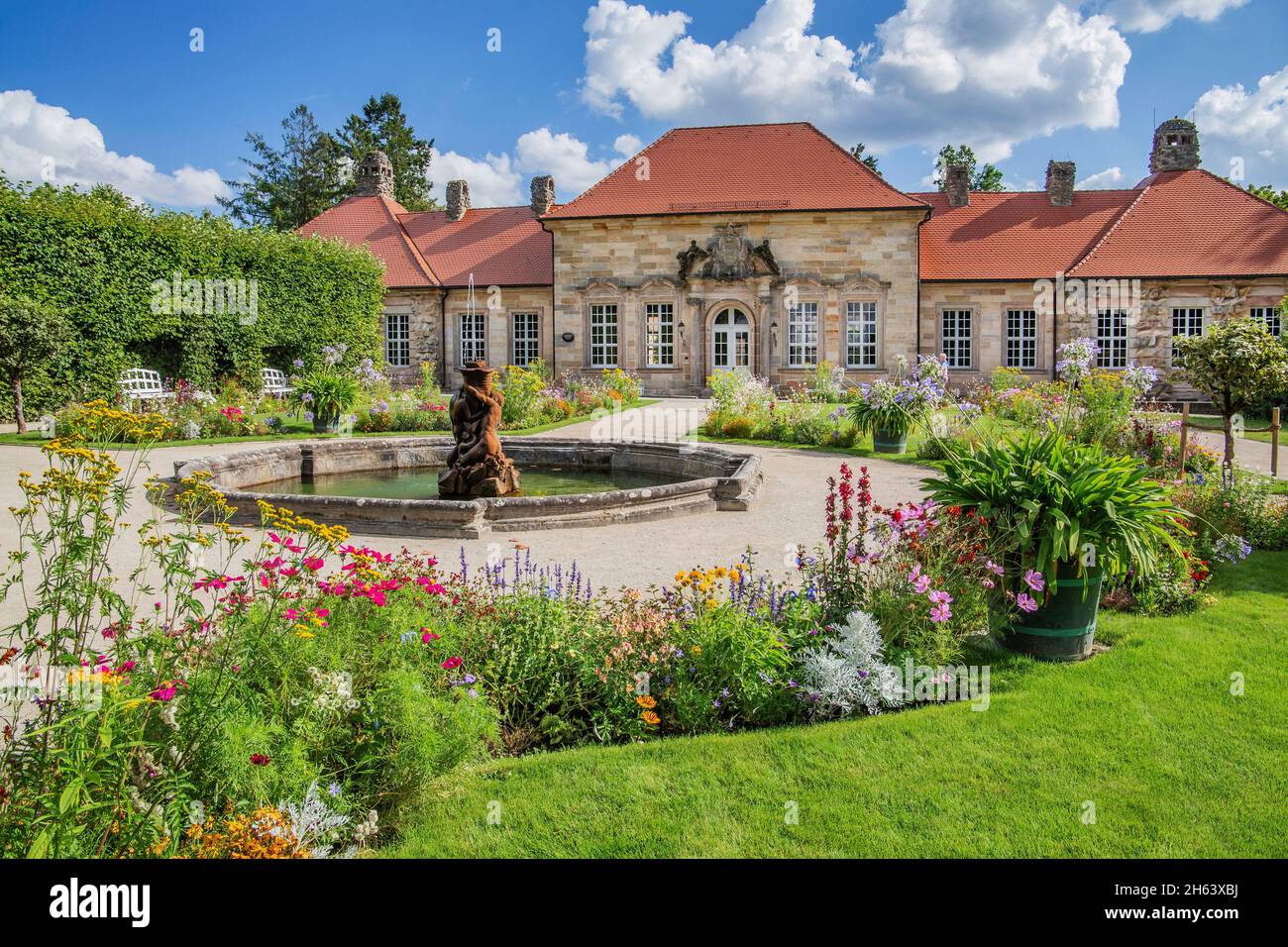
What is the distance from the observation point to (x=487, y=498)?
10055 mm

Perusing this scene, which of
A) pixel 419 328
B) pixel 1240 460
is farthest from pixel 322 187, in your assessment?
pixel 1240 460

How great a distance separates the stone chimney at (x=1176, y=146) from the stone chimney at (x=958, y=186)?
5.91 meters

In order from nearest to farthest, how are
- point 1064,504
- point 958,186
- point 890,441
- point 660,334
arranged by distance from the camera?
point 1064,504 < point 890,441 < point 660,334 < point 958,186

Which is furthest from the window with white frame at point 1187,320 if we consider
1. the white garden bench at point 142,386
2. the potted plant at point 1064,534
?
the white garden bench at point 142,386

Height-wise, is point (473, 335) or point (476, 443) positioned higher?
point (473, 335)

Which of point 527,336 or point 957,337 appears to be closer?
point 957,337

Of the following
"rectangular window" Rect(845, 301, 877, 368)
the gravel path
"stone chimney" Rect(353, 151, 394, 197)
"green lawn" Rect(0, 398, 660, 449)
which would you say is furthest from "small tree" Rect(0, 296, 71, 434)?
"rectangular window" Rect(845, 301, 877, 368)

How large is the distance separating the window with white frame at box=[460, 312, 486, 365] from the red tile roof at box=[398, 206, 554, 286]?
1.09 meters

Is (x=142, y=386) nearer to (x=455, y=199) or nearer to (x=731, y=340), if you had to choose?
(x=731, y=340)

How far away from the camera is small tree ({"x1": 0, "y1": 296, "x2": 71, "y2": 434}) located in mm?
16797

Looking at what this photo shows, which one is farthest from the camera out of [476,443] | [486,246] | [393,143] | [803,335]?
Result: [393,143]

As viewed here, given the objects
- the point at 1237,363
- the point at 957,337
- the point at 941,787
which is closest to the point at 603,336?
the point at 957,337

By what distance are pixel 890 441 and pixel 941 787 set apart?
12317 millimetres

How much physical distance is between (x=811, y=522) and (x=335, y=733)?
6712 mm
